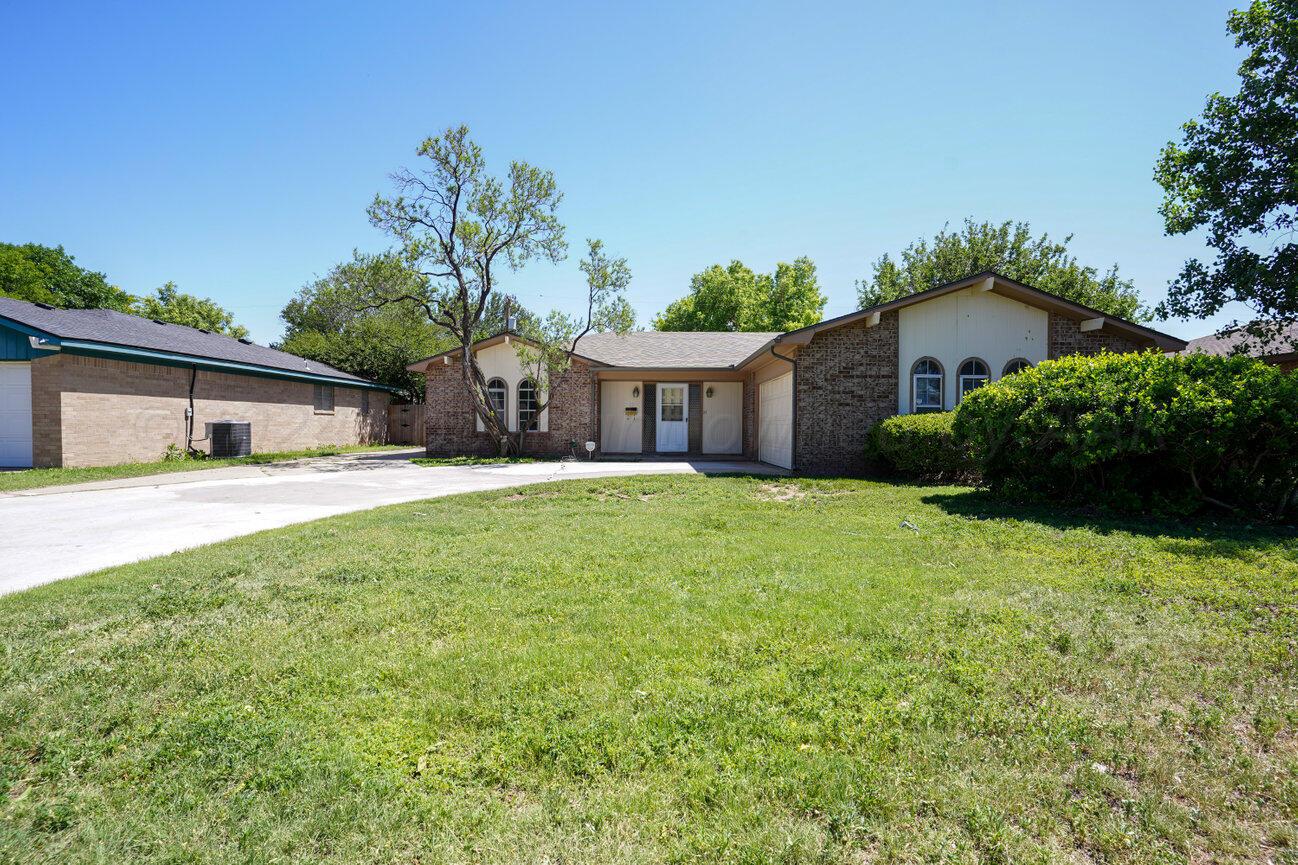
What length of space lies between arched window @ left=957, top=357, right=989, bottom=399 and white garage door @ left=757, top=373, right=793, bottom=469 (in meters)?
3.75

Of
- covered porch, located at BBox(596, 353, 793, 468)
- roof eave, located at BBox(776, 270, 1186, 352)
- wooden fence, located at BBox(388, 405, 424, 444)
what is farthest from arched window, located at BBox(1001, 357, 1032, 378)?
wooden fence, located at BBox(388, 405, 424, 444)

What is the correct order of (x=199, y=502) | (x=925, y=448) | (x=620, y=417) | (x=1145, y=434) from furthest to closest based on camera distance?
(x=620, y=417), (x=925, y=448), (x=199, y=502), (x=1145, y=434)

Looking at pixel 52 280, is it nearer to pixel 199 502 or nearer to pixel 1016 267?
Answer: pixel 199 502

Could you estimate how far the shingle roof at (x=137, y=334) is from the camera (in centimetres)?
1338

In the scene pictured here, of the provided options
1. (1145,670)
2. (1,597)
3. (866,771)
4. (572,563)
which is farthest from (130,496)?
(1145,670)

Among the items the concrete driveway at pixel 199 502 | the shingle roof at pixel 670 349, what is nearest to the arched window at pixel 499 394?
the shingle roof at pixel 670 349

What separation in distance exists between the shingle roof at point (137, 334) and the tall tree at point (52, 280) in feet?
75.0

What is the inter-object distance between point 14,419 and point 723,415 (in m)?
17.7

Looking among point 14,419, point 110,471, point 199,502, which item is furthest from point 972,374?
point 14,419

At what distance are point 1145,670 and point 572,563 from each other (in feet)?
12.7

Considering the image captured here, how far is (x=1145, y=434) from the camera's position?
24.3ft

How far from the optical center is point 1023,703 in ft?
9.27

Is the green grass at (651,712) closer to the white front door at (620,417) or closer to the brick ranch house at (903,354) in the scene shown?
the brick ranch house at (903,354)

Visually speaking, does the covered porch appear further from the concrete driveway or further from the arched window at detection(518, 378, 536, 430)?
the concrete driveway
